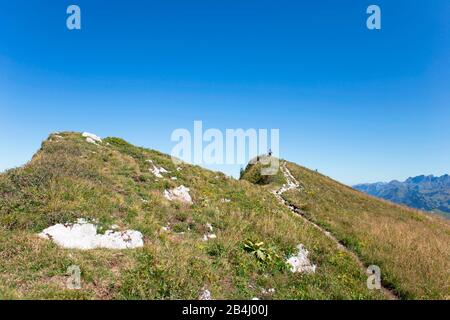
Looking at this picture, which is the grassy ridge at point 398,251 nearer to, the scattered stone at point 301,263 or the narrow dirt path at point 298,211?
the narrow dirt path at point 298,211

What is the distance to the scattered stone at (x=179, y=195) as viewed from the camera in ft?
58.5

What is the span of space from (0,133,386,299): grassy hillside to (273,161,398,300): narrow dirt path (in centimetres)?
89

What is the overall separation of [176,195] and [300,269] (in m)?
9.54

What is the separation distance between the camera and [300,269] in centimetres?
1174

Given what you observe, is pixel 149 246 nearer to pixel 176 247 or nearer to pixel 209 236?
pixel 176 247

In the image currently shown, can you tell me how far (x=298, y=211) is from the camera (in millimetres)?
24359

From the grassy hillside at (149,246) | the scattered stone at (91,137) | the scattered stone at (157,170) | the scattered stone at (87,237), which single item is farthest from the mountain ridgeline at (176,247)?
the scattered stone at (91,137)

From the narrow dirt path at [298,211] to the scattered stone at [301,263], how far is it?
256 cm

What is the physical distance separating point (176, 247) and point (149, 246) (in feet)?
3.66

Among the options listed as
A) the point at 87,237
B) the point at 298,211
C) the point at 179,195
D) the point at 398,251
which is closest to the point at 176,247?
the point at 87,237

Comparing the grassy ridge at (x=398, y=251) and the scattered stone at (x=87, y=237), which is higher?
the scattered stone at (x=87, y=237)
